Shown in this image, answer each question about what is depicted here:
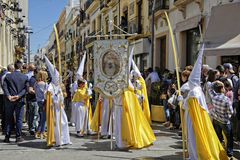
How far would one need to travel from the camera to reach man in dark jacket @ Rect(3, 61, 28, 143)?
33.0 ft

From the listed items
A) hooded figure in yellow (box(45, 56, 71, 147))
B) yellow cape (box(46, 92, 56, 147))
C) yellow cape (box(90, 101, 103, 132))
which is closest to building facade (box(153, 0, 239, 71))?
yellow cape (box(90, 101, 103, 132))

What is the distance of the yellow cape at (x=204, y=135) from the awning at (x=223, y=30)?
4.51 meters

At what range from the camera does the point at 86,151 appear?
9078 millimetres

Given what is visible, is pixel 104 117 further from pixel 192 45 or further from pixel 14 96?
pixel 192 45

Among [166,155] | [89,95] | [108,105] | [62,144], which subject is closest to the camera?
[166,155]

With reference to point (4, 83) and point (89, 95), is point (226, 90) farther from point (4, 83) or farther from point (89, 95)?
point (4, 83)

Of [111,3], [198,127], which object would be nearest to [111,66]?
[198,127]

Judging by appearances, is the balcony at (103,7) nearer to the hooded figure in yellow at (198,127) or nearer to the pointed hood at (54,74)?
the pointed hood at (54,74)

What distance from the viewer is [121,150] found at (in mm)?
9195

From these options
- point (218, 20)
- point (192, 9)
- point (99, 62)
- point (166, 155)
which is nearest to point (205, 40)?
point (218, 20)

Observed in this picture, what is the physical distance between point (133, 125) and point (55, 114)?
172 cm

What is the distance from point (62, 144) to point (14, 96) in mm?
1570

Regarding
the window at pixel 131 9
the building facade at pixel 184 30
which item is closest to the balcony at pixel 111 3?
the window at pixel 131 9

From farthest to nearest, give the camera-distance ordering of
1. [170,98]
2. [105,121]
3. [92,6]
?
1. [92,6]
2. [170,98]
3. [105,121]
